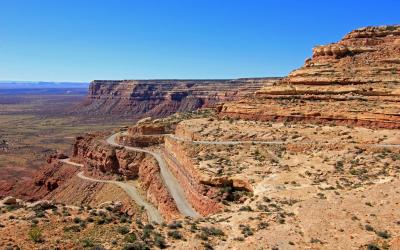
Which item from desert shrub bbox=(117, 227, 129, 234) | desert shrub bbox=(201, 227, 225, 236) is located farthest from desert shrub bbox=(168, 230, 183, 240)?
desert shrub bbox=(117, 227, 129, 234)

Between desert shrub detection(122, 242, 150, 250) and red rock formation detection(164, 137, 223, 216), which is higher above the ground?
desert shrub detection(122, 242, 150, 250)

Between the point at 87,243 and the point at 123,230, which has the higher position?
the point at 87,243

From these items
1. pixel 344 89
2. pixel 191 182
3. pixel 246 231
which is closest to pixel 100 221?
pixel 246 231

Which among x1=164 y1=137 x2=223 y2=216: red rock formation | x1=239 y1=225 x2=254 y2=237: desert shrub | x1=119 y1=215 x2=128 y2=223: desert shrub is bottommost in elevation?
x1=164 y1=137 x2=223 y2=216: red rock formation

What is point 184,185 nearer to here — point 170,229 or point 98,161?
point 170,229

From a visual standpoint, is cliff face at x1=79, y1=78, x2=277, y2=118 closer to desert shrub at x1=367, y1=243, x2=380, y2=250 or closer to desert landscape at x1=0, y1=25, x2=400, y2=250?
desert landscape at x1=0, y1=25, x2=400, y2=250

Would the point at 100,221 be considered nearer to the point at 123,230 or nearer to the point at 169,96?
the point at 123,230

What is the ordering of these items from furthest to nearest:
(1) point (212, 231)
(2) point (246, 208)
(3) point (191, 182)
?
(3) point (191, 182) < (2) point (246, 208) < (1) point (212, 231)

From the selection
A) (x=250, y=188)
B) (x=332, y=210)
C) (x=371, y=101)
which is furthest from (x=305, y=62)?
(x=332, y=210)
